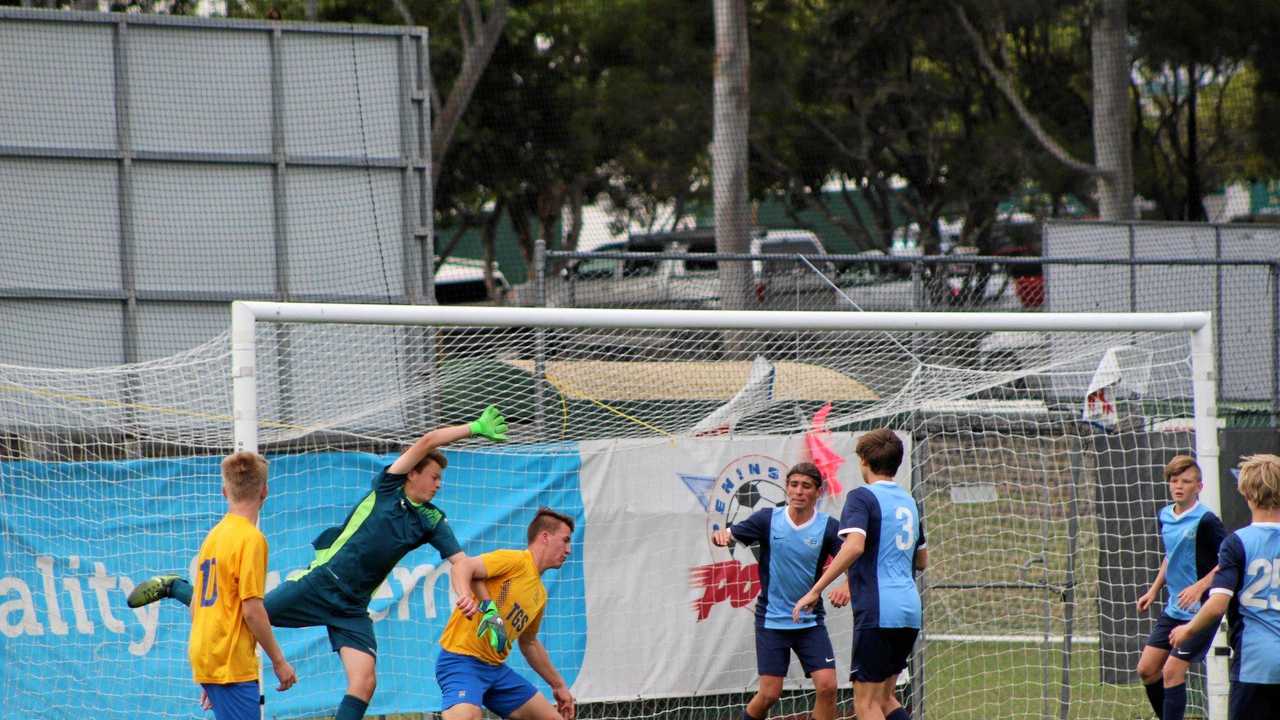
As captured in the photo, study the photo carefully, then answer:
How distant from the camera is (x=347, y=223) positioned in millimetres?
10859

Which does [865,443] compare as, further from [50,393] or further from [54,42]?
[54,42]

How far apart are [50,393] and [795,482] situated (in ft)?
14.1

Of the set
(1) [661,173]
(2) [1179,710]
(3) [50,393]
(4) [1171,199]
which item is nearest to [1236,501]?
(2) [1179,710]

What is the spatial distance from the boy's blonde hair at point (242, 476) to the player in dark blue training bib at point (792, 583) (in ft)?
9.32

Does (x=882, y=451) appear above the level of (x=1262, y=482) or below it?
above

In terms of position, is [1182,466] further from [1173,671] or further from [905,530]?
[905,530]

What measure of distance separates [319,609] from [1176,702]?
182 inches

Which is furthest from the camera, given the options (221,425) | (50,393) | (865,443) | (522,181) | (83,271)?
(522,181)

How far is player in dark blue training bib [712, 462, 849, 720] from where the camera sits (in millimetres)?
7566

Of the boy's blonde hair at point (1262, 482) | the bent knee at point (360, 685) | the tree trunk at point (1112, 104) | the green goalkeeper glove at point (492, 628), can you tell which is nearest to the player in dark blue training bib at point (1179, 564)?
the boy's blonde hair at point (1262, 482)

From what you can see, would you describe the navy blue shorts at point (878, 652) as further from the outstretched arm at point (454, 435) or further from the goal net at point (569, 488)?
the outstretched arm at point (454, 435)

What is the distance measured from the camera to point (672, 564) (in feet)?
27.3

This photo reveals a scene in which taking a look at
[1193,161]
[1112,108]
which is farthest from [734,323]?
[1193,161]

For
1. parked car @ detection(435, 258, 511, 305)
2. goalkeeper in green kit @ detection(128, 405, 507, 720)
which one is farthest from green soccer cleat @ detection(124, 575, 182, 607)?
parked car @ detection(435, 258, 511, 305)
